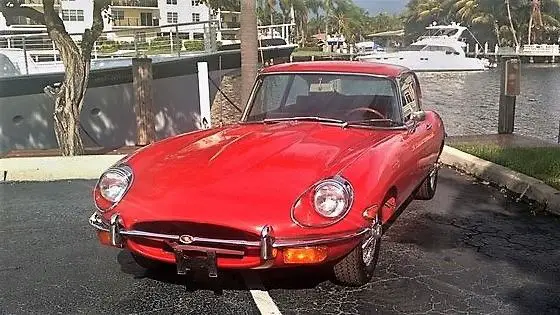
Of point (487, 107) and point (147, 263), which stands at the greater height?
point (147, 263)

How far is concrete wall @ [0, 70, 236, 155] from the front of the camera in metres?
12.1

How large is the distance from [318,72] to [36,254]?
8.68 feet

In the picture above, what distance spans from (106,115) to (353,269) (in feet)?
35.1

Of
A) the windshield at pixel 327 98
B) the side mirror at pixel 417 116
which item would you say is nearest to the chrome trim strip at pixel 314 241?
the windshield at pixel 327 98

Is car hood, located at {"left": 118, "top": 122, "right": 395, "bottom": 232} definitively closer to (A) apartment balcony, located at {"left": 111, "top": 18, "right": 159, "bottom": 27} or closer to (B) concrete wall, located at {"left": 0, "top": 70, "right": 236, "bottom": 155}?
(B) concrete wall, located at {"left": 0, "top": 70, "right": 236, "bottom": 155}

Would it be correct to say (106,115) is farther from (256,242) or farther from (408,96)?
(256,242)

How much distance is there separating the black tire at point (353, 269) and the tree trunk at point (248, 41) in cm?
524

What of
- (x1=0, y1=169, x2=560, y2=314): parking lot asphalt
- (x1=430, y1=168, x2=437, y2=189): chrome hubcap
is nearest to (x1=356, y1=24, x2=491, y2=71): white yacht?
(x1=430, y1=168, x2=437, y2=189): chrome hubcap

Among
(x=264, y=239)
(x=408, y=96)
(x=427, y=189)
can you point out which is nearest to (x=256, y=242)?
(x=264, y=239)

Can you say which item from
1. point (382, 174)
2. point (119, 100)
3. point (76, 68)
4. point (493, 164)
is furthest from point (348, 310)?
point (119, 100)

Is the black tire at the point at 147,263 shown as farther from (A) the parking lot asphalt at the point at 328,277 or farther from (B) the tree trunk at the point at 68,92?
(B) the tree trunk at the point at 68,92

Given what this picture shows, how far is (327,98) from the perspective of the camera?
5078mm

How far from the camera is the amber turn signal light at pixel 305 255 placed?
3465 mm

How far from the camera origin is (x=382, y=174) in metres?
3.96
